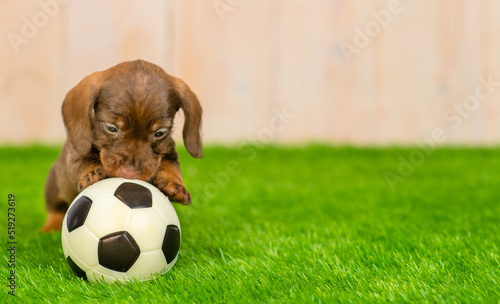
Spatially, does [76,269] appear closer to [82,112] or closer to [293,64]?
[82,112]

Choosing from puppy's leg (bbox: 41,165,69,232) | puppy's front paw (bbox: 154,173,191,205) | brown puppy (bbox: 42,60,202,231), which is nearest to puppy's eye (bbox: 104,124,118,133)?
brown puppy (bbox: 42,60,202,231)

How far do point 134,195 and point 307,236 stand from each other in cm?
97

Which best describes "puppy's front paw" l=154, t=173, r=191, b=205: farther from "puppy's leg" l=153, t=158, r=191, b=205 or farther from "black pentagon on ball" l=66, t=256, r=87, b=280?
"black pentagon on ball" l=66, t=256, r=87, b=280

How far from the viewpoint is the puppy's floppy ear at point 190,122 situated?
264cm

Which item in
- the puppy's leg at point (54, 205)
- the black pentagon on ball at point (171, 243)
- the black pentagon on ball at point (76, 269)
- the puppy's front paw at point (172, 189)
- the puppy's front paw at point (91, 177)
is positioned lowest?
the puppy's leg at point (54, 205)

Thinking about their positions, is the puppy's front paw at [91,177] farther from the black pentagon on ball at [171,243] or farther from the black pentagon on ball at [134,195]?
the black pentagon on ball at [171,243]

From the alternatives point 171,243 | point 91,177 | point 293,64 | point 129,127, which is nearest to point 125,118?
point 129,127

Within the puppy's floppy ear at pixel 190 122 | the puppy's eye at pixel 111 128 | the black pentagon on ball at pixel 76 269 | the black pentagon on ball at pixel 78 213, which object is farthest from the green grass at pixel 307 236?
the puppy's eye at pixel 111 128

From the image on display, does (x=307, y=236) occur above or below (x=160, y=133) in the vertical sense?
below

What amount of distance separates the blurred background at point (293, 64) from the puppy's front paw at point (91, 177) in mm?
3100

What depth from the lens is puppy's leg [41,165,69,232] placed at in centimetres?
302

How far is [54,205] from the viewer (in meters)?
3.07

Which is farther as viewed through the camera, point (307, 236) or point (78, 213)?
point (307, 236)

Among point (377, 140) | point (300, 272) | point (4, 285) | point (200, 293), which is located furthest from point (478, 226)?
point (377, 140)
